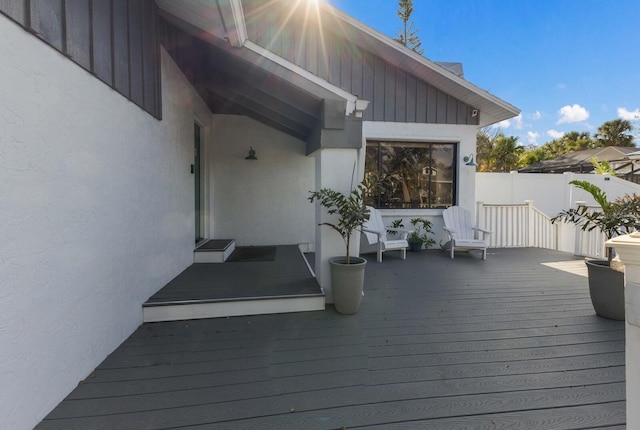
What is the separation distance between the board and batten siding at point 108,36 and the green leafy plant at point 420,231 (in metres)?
4.88

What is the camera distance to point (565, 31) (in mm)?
11930

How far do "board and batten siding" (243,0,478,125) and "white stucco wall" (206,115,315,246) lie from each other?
144 centimetres

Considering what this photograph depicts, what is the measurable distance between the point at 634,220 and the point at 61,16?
4.84m

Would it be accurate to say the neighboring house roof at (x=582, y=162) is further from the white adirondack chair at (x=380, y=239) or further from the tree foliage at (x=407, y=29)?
the white adirondack chair at (x=380, y=239)

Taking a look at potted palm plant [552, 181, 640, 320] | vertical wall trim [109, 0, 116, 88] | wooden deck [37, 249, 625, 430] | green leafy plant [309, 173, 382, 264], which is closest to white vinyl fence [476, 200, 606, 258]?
wooden deck [37, 249, 625, 430]

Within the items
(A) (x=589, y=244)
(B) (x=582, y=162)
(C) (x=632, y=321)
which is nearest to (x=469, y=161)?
(A) (x=589, y=244)

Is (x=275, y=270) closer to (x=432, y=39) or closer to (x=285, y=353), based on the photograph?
(x=285, y=353)

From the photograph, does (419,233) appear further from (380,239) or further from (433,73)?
(433,73)

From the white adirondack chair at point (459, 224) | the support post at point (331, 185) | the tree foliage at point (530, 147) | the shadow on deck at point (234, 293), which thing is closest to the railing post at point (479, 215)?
the white adirondack chair at point (459, 224)

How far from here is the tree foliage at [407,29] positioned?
15312 mm

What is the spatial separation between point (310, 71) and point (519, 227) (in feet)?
19.5

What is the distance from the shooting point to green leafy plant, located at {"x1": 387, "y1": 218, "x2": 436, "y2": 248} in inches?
249

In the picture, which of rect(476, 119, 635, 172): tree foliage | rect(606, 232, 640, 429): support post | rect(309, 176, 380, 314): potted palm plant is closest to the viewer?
rect(606, 232, 640, 429): support post

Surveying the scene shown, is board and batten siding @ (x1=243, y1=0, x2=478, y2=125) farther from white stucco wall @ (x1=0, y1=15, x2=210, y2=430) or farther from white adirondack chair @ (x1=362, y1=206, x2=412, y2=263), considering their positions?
white stucco wall @ (x1=0, y1=15, x2=210, y2=430)
